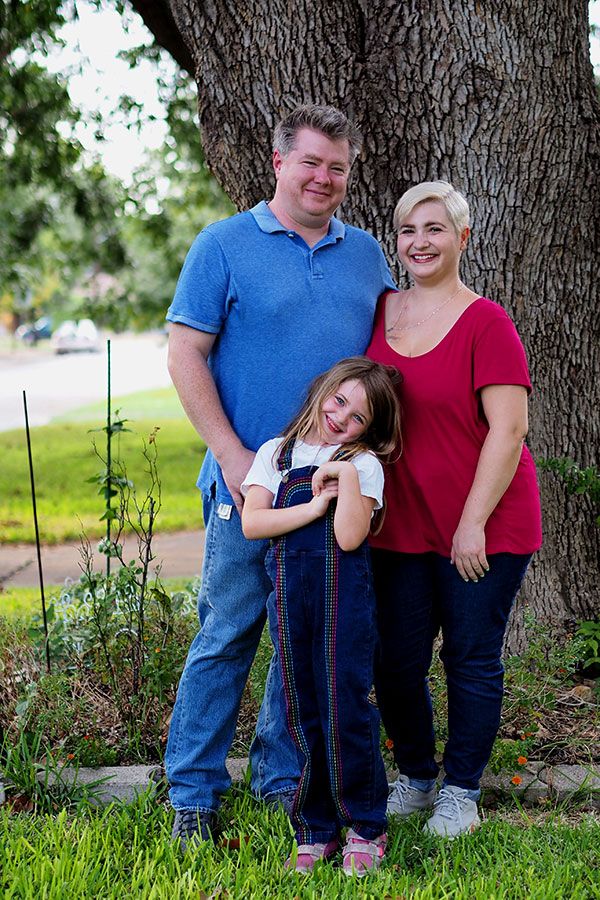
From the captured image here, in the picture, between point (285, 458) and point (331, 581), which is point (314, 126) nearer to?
point (285, 458)

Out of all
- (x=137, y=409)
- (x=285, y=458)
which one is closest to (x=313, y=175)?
(x=285, y=458)

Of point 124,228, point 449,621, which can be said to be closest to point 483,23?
point 449,621

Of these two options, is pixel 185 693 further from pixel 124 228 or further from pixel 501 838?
pixel 124 228

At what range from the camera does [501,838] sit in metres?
3.13

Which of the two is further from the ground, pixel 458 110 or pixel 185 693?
pixel 458 110

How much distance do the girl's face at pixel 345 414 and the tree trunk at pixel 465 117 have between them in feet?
5.09

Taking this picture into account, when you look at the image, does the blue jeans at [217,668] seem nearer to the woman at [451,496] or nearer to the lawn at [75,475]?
the woman at [451,496]

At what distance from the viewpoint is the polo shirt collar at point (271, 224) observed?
3.04 m

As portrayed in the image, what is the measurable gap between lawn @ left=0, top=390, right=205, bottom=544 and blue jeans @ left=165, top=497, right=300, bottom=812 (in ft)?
6.71

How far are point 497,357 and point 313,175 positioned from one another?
771 mm

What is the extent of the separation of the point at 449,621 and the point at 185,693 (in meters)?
0.88

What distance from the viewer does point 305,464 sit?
286 cm

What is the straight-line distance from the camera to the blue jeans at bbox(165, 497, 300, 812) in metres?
3.12

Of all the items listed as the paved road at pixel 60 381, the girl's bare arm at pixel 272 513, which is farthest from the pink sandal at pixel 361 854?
the paved road at pixel 60 381
